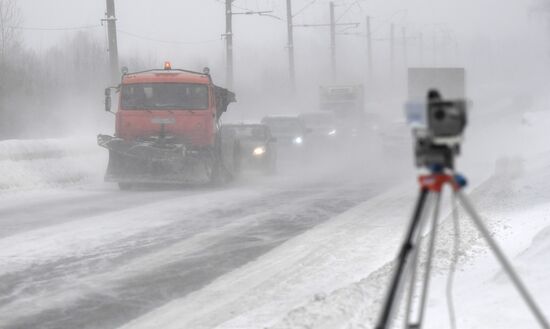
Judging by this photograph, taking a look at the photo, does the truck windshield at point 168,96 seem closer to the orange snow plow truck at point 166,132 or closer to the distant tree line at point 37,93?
the orange snow plow truck at point 166,132

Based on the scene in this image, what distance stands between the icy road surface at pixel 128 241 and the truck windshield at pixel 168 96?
6.17ft

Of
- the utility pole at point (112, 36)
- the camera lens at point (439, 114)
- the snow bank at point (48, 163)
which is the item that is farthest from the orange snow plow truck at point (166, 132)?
the camera lens at point (439, 114)

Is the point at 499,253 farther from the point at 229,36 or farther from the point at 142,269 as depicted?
the point at 229,36

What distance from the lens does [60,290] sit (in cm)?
816

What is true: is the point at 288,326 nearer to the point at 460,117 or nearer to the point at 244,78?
the point at 460,117

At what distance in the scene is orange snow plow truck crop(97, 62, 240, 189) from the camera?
18.4 metres

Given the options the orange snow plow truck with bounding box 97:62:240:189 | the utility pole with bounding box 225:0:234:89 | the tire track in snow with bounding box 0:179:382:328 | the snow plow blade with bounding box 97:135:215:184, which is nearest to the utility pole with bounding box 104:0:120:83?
the orange snow plow truck with bounding box 97:62:240:189

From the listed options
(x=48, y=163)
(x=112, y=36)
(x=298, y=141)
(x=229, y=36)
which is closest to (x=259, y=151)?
(x=48, y=163)

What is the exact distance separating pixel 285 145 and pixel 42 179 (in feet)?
34.5

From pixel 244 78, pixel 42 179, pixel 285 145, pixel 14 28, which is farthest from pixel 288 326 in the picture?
pixel 244 78

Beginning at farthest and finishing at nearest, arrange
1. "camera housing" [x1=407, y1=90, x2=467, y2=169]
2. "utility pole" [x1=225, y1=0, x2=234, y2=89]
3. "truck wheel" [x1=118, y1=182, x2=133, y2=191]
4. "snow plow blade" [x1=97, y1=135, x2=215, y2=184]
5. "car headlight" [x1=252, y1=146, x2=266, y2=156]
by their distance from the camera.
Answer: "utility pole" [x1=225, y1=0, x2=234, y2=89] < "car headlight" [x1=252, y1=146, x2=266, y2=156] < "truck wheel" [x1=118, y1=182, x2=133, y2=191] < "snow plow blade" [x1=97, y1=135, x2=215, y2=184] < "camera housing" [x1=407, y1=90, x2=467, y2=169]

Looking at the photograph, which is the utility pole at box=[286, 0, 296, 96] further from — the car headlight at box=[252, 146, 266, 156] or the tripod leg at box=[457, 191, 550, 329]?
the tripod leg at box=[457, 191, 550, 329]

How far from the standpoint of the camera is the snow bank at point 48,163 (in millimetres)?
18844

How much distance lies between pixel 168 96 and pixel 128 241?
8.45 metres
